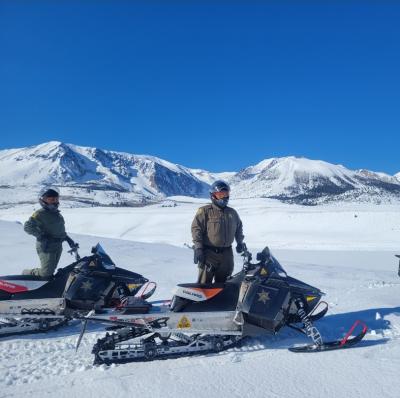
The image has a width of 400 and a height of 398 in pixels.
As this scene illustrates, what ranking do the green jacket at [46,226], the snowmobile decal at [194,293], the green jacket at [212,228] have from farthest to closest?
1. the green jacket at [46,226]
2. the green jacket at [212,228]
3. the snowmobile decal at [194,293]

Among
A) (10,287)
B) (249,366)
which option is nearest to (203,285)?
(249,366)

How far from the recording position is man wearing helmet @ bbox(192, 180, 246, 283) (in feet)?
16.6

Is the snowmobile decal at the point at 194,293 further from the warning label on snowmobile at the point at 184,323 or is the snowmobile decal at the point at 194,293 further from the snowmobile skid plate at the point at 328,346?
the snowmobile skid plate at the point at 328,346

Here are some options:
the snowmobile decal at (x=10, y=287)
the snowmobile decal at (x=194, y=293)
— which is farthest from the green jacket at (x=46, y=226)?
the snowmobile decal at (x=194, y=293)

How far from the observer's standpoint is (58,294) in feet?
17.6

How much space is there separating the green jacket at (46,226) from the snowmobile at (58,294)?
54 centimetres

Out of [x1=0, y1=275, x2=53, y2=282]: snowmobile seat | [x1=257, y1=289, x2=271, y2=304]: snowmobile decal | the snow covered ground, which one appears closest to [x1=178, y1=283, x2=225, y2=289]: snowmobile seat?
[x1=257, y1=289, x2=271, y2=304]: snowmobile decal

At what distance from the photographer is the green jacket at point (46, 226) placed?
218 inches

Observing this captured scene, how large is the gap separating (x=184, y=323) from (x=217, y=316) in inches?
14.1

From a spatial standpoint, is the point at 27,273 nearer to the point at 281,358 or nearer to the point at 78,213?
the point at 281,358

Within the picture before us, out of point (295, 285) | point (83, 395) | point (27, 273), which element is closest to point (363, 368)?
point (295, 285)

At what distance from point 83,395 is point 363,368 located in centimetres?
241

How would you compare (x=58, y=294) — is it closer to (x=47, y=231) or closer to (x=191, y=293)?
(x=47, y=231)

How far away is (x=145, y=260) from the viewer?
10.7m
